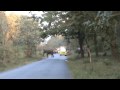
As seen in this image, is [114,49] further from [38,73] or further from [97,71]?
[38,73]

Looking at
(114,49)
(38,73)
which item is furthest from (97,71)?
(114,49)

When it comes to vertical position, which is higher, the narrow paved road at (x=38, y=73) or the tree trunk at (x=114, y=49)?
the tree trunk at (x=114, y=49)

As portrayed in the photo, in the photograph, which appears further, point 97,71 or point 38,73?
point 38,73

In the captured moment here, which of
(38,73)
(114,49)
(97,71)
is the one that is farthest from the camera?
(114,49)

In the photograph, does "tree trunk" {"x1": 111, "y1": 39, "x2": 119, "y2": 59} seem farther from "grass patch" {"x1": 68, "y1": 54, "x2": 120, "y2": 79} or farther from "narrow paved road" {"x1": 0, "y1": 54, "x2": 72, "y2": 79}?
"narrow paved road" {"x1": 0, "y1": 54, "x2": 72, "y2": 79}

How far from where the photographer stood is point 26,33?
47469mm

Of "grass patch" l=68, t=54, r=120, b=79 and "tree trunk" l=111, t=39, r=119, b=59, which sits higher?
"tree trunk" l=111, t=39, r=119, b=59

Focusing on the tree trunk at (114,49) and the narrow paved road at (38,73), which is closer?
the narrow paved road at (38,73)

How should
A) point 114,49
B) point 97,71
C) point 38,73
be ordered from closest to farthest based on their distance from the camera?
point 97,71 < point 38,73 < point 114,49

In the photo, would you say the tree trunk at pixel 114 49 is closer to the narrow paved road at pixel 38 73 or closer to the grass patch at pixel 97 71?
the grass patch at pixel 97 71

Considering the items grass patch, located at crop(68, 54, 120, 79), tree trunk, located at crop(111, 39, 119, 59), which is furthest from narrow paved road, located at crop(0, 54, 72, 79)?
tree trunk, located at crop(111, 39, 119, 59)

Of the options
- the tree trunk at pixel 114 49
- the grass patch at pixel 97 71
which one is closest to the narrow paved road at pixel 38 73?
the grass patch at pixel 97 71

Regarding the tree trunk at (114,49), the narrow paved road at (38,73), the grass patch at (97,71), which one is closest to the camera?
the grass patch at (97,71)
